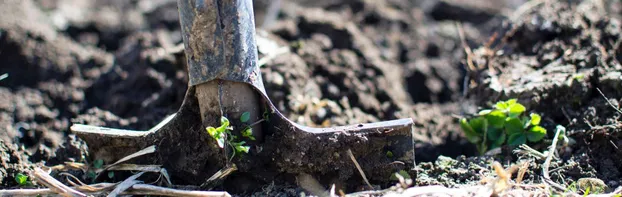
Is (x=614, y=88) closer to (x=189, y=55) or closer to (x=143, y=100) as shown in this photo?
(x=189, y=55)

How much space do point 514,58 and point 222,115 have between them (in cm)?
153

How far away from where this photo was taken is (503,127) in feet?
8.11

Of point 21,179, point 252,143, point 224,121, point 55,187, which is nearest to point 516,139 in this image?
point 252,143

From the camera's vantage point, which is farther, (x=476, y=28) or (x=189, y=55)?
(x=476, y=28)

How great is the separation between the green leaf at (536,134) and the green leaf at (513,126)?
1.4 inches

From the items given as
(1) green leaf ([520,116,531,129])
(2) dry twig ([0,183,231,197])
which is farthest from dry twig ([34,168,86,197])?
(1) green leaf ([520,116,531,129])

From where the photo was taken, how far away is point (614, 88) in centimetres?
250

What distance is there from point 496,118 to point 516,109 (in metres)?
0.10

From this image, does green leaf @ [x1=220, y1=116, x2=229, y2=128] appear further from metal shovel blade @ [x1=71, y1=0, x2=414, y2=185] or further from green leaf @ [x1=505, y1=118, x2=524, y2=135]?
green leaf @ [x1=505, y1=118, x2=524, y2=135]

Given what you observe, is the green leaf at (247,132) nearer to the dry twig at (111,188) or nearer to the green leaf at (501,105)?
the dry twig at (111,188)

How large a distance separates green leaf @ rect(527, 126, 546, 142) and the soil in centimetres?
5

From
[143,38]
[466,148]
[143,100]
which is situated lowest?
[466,148]

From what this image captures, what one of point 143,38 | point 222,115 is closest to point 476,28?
point 143,38

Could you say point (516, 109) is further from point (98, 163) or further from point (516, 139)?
point (98, 163)
